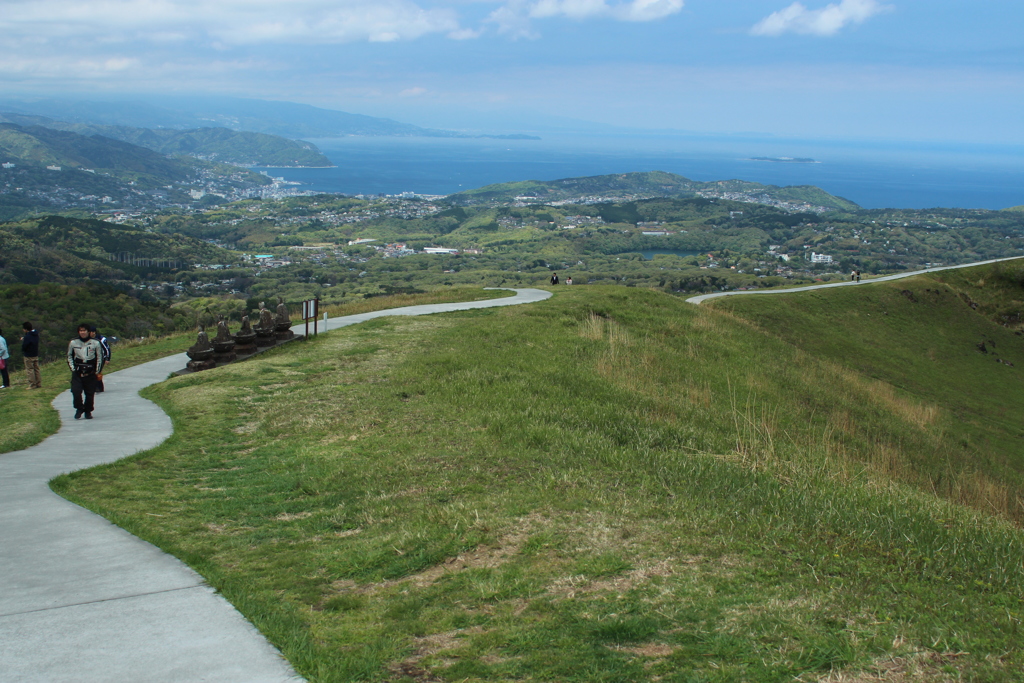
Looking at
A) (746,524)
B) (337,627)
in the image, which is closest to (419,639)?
(337,627)

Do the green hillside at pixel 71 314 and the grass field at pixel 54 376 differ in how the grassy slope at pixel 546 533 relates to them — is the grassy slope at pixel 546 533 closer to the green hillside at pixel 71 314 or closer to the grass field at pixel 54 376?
the grass field at pixel 54 376

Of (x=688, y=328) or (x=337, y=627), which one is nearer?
(x=337, y=627)

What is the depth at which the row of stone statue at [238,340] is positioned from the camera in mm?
16594

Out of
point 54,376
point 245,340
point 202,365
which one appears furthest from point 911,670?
point 54,376

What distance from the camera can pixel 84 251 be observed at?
284ft

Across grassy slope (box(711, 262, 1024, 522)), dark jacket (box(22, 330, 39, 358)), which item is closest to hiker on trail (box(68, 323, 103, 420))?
dark jacket (box(22, 330, 39, 358))

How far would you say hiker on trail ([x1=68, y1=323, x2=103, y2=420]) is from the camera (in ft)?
39.8

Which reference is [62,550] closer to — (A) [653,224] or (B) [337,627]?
(B) [337,627]

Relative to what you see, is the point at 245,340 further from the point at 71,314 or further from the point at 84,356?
the point at 71,314

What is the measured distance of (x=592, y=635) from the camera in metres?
4.66

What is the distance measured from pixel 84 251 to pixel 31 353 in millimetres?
84518

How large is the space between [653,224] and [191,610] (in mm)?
156752

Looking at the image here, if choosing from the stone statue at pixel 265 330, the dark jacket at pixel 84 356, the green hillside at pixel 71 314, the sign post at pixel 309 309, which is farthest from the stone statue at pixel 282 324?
the green hillside at pixel 71 314

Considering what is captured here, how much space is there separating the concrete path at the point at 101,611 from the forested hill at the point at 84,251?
2599 inches
